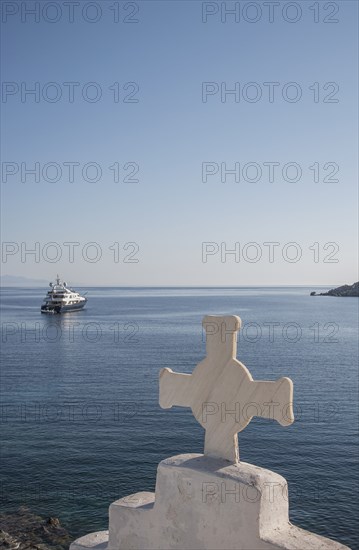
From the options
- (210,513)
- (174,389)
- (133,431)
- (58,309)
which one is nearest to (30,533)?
(133,431)

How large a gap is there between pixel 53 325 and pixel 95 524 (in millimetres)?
82271

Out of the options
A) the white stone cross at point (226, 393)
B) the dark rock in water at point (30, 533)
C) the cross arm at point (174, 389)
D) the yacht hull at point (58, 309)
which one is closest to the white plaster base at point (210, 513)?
the white stone cross at point (226, 393)

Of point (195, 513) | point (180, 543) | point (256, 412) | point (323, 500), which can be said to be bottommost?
point (323, 500)

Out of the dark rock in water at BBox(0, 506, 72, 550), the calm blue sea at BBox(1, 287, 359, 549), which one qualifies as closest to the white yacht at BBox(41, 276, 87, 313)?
the calm blue sea at BBox(1, 287, 359, 549)

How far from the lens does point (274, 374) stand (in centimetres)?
5012

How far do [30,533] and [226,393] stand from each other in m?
17.0

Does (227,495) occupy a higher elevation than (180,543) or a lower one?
higher

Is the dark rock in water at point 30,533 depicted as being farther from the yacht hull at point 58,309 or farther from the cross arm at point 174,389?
the yacht hull at point 58,309

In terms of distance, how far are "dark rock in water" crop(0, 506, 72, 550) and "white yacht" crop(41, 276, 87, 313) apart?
103304mm

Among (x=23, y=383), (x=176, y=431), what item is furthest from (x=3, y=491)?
(x=23, y=383)

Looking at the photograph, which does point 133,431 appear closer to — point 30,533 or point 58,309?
point 30,533

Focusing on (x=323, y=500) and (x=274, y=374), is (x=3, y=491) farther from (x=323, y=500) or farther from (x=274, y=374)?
(x=274, y=374)

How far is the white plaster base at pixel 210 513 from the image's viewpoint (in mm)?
4738

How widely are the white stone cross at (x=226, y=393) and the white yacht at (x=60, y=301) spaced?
120 metres
